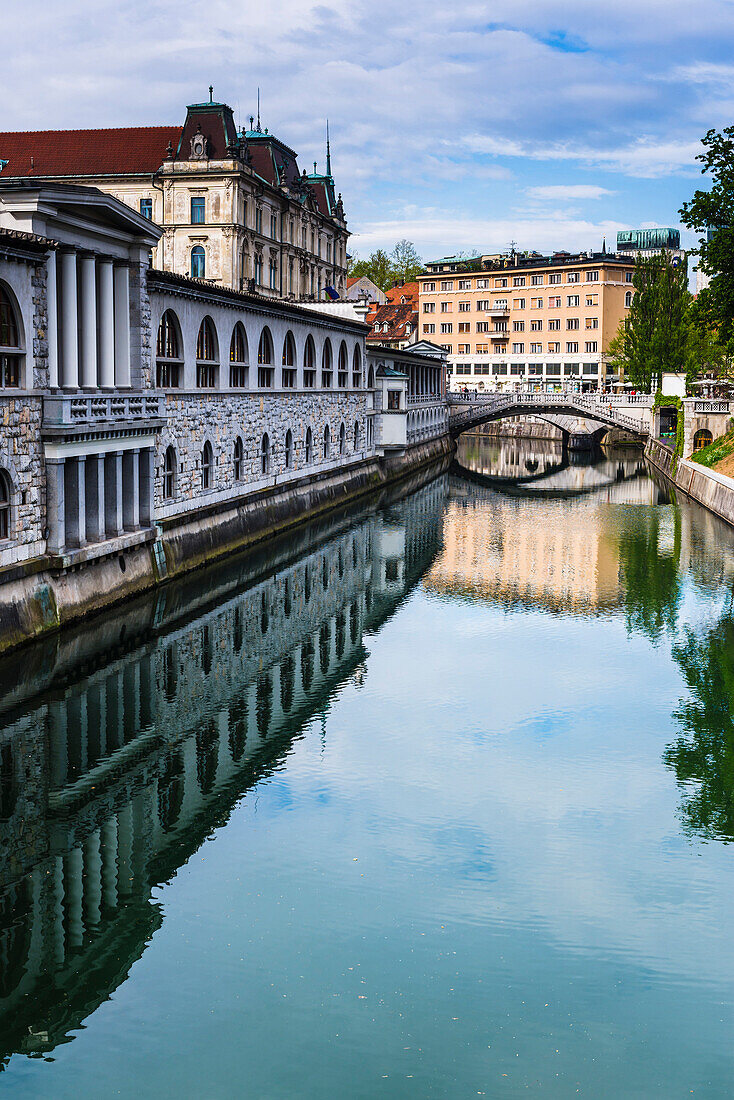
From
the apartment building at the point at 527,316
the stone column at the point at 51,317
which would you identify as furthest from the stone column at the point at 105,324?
the apartment building at the point at 527,316

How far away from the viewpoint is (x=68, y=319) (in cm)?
3158

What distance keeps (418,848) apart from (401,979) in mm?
4071

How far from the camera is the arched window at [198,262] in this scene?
7656 centimetres

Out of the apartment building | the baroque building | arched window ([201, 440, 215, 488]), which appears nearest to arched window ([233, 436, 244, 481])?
arched window ([201, 440, 215, 488])

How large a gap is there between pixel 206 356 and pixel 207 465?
4.26m

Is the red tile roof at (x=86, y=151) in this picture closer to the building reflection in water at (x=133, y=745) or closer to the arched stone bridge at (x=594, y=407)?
the arched stone bridge at (x=594, y=407)

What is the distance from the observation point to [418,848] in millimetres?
18969

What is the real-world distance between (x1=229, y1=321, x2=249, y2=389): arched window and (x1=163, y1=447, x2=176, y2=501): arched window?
8.53 meters

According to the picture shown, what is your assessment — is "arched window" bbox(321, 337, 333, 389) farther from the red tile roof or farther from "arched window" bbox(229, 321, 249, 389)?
the red tile roof

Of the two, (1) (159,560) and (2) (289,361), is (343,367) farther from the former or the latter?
(1) (159,560)

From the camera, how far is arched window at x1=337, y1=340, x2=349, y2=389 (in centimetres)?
7025

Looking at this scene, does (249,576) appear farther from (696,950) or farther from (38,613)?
(696,950)

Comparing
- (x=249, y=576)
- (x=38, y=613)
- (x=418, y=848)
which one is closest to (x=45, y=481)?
(x=38, y=613)

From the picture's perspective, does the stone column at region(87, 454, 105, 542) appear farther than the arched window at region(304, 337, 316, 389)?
No
